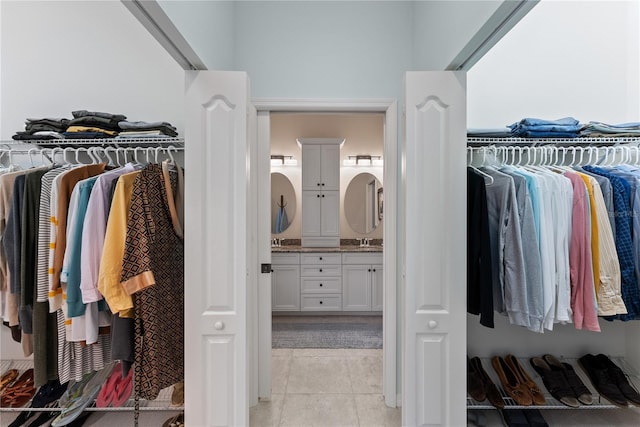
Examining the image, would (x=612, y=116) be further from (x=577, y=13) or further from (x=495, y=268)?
(x=495, y=268)

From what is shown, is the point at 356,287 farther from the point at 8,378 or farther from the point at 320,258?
the point at 8,378

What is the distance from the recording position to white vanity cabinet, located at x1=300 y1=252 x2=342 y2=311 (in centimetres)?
388

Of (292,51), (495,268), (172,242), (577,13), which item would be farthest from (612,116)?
(172,242)

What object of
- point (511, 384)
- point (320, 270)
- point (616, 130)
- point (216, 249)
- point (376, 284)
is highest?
point (616, 130)

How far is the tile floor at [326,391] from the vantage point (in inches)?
75.9

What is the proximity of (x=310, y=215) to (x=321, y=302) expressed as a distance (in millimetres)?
1209


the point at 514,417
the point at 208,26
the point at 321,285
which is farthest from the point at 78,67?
the point at 514,417

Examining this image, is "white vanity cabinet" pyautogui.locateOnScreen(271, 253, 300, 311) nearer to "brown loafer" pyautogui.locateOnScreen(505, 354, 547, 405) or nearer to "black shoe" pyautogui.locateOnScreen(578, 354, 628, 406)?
"brown loafer" pyautogui.locateOnScreen(505, 354, 547, 405)

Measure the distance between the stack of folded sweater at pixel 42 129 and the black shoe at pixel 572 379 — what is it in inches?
130

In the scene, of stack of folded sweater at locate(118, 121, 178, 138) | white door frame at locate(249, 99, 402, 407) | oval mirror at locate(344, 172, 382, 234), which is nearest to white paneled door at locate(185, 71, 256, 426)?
stack of folded sweater at locate(118, 121, 178, 138)

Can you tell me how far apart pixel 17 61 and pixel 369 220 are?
3841 mm

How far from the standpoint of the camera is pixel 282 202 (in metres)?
4.39

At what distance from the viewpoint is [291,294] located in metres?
3.88

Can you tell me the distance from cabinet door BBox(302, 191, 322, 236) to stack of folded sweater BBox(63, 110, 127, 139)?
2660 millimetres
